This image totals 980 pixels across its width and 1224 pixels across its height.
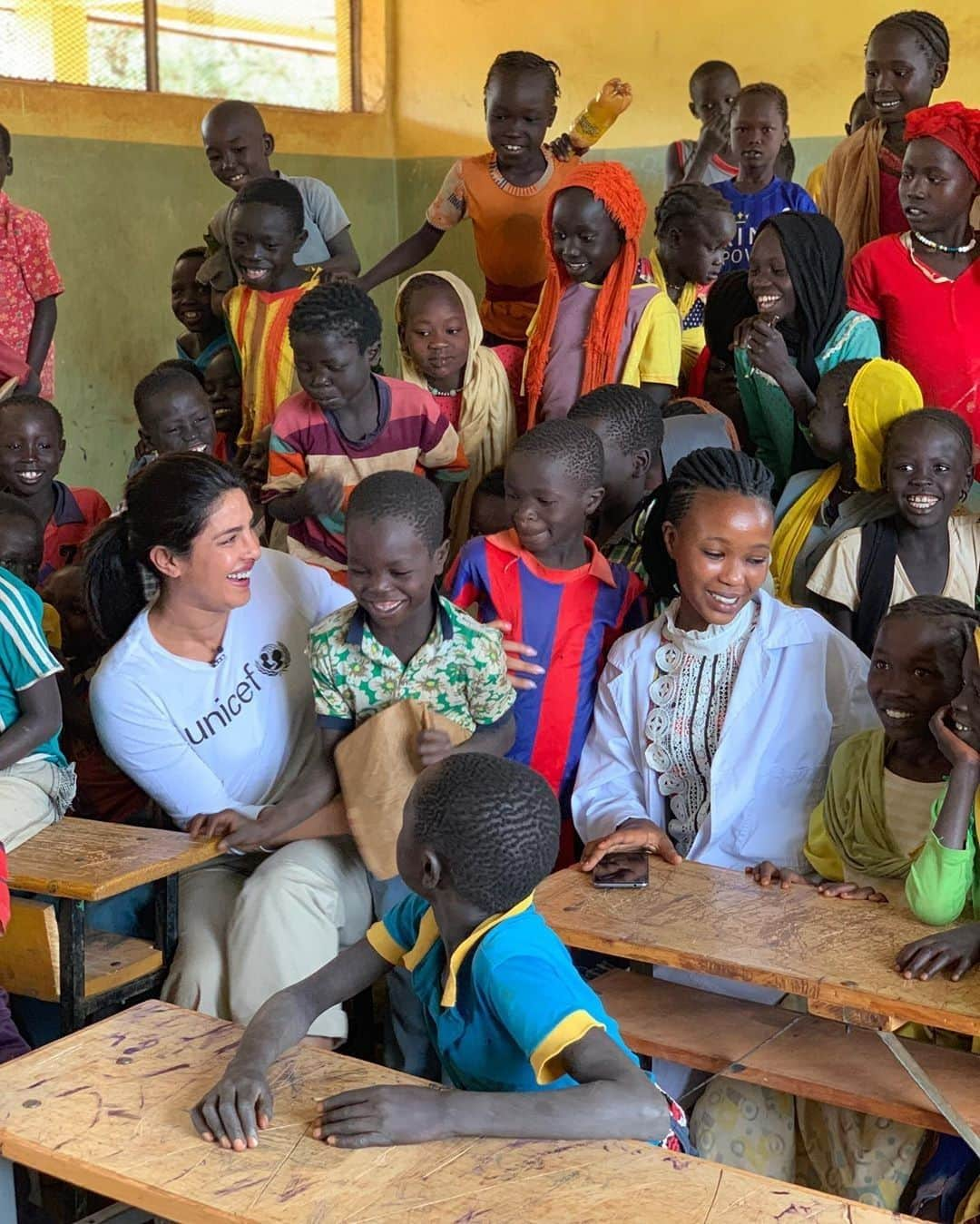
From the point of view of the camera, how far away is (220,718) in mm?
3352

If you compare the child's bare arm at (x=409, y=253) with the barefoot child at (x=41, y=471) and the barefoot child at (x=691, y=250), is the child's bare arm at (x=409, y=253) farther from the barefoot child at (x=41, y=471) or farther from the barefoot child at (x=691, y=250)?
the barefoot child at (x=41, y=471)

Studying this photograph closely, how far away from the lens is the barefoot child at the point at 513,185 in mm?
5070

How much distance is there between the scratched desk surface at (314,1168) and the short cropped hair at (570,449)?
5.43 feet

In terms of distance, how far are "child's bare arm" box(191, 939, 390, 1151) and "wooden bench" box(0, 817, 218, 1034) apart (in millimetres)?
685

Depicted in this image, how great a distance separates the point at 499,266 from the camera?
5.29 meters

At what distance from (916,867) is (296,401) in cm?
227

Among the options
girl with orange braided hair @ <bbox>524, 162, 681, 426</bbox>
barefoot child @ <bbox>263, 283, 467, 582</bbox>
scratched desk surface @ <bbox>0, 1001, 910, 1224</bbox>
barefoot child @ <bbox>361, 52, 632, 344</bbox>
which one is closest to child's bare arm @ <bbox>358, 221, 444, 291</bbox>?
barefoot child @ <bbox>361, 52, 632, 344</bbox>

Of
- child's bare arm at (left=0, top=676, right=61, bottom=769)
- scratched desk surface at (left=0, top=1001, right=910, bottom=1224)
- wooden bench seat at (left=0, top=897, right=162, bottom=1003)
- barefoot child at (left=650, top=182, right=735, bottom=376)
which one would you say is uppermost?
barefoot child at (left=650, top=182, right=735, bottom=376)

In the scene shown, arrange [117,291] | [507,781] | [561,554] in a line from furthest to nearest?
[117,291]
[561,554]
[507,781]

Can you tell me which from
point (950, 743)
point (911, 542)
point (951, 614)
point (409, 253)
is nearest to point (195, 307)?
point (409, 253)

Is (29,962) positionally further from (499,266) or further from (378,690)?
(499,266)

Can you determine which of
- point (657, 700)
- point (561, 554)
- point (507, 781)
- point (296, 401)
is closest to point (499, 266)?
point (296, 401)

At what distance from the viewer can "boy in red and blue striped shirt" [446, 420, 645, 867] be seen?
349 cm

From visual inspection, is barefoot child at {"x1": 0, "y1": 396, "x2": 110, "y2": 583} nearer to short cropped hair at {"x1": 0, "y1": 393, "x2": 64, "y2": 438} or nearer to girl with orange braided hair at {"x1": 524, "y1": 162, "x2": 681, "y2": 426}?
short cropped hair at {"x1": 0, "y1": 393, "x2": 64, "y2": 438}
